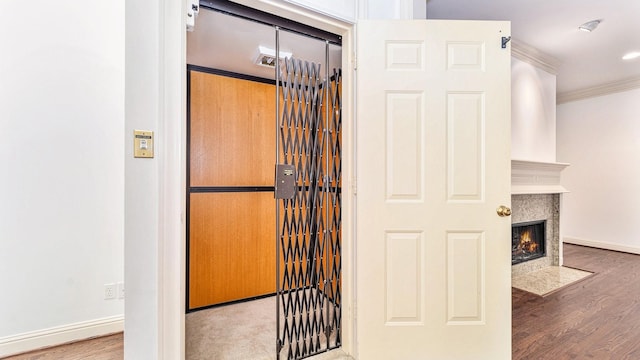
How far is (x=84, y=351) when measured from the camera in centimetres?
189

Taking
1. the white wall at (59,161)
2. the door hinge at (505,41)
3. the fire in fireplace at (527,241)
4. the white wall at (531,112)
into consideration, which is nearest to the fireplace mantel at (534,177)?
the white wall at (531,112)

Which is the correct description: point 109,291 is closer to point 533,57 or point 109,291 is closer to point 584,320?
point 584,320

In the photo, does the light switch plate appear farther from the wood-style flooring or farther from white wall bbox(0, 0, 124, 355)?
the wood-style flooring

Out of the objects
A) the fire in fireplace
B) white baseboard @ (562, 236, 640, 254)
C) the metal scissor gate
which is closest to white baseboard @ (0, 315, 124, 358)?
the metal scissor gate

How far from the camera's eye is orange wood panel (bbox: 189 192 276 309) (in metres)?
2.61

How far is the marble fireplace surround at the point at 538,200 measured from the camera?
10.7ft

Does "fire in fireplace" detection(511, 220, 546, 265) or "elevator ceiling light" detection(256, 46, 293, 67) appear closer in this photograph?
"elevator ceiling light" detection(256, 46, 293, 67)

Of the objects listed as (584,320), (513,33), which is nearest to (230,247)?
(584,320)

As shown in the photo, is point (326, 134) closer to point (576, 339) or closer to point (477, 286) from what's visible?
point (477, 286)

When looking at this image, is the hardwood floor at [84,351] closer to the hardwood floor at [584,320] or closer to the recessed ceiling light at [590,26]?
the hardwood floor at [584,320]

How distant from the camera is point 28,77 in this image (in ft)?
6.23

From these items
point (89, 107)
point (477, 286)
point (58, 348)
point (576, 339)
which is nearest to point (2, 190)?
point (89, 107)

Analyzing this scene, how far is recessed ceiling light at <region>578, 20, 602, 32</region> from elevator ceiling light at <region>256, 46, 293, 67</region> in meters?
2.88

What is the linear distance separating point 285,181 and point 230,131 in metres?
1.29
